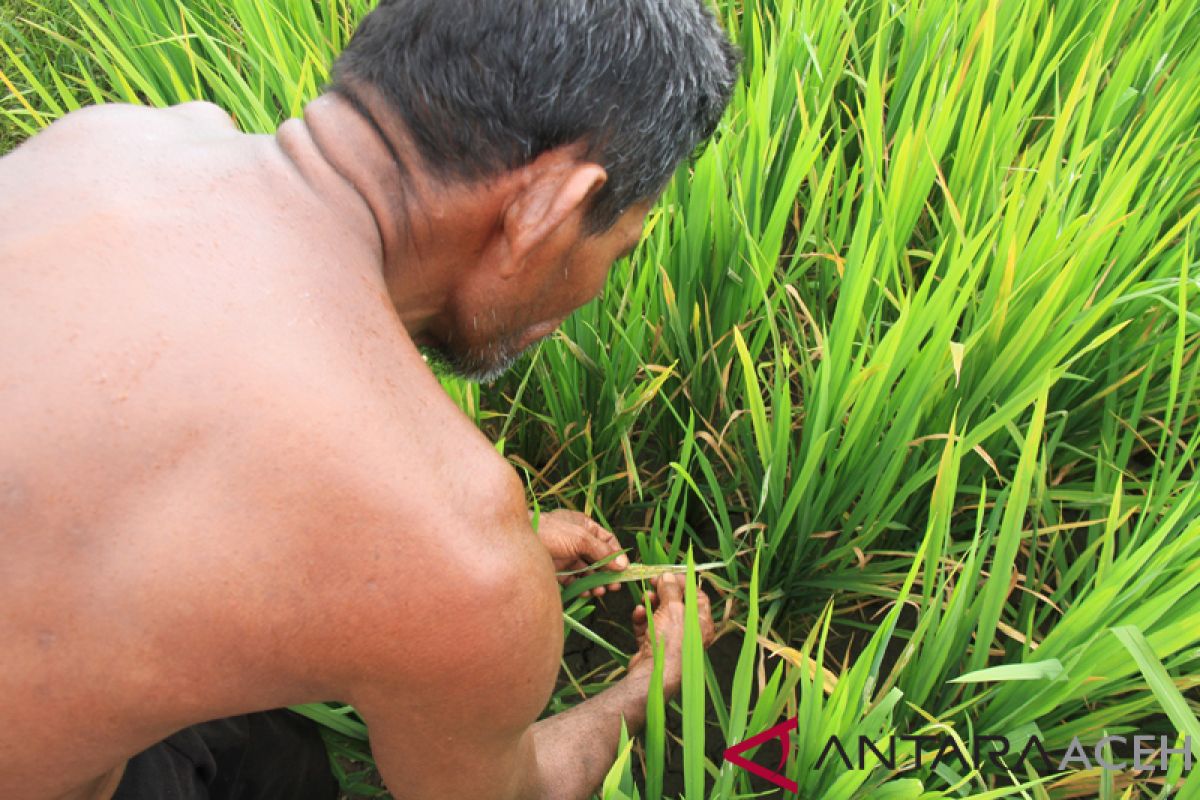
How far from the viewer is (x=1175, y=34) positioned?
1718mm

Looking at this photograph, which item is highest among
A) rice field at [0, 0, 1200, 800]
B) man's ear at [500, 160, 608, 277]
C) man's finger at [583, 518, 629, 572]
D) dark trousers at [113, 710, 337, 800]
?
man's ear at [500, 160, 608, 277]

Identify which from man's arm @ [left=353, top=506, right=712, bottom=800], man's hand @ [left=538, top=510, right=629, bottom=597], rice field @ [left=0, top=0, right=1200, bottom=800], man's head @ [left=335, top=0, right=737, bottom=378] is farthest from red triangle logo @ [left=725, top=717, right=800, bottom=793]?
man's head @ [left=335, top=0, right=737, bottom=378]

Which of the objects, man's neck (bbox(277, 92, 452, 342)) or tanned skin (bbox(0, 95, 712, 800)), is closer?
tanned skin (bbox(0, 95, 712, 800))

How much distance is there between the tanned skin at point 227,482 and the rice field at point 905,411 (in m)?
0.29

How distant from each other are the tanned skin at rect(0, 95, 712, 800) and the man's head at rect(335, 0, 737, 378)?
4 centimetres

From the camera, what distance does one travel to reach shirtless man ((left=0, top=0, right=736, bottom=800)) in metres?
0.71

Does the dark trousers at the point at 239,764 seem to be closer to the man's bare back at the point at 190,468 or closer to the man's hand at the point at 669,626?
the man's bare back at the point at 190,468

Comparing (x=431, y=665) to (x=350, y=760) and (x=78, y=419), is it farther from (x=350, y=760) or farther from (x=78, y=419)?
(x=350, y=760)

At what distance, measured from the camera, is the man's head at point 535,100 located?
2.93 feet

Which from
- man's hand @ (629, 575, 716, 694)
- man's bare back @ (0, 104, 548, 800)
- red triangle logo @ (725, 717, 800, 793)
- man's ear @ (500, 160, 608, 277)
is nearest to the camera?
man's bare back @ (0, 104, 548, 800)

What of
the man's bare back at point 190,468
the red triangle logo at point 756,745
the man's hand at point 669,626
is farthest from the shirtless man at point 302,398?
the man's hand at point 669,626

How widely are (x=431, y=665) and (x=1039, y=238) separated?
95 cm

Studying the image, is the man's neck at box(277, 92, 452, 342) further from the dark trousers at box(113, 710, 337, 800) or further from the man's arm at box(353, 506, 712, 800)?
the dark trousers at box(113, 710, 337, 800)

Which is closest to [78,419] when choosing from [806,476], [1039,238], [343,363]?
[343,363]
